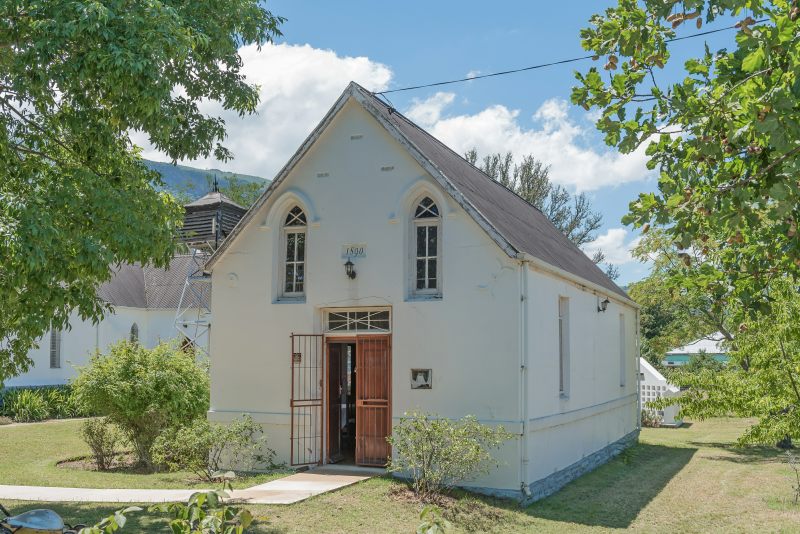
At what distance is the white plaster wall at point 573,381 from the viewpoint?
13445 mm

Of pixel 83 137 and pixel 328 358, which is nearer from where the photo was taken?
pixel 83 137

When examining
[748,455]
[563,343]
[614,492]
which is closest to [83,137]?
[563,343]

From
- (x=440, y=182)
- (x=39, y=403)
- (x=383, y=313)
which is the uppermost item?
(x=440, y=182)

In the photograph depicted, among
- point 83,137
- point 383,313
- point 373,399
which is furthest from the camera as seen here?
point 383,313

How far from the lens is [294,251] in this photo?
15.1 m

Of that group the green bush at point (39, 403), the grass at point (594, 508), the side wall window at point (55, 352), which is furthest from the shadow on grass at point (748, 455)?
the side wall window at point (55, 352)

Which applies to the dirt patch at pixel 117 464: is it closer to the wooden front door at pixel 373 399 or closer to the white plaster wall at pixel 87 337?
the wooden front door at pixel 373 399

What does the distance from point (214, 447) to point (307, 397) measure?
1.92m

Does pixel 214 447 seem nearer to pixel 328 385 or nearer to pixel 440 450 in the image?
pixel 328 385

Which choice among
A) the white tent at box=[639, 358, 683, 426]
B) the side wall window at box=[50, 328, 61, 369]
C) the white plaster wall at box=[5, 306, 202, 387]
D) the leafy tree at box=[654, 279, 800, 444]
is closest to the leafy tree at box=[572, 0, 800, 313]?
the leafy tree at box=[654, 279, 800, 444]

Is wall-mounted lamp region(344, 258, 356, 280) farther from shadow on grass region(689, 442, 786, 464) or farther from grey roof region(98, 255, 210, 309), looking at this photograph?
grey roof region(98, 255, 210, 309)

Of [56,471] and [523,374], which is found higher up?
[523,374]

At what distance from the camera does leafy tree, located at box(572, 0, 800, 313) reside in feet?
15.3

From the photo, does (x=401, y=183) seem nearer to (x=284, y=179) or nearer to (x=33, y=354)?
(x=284, y=179)
